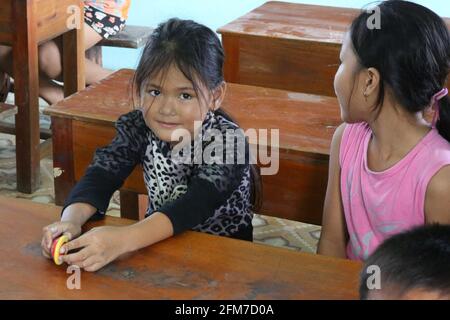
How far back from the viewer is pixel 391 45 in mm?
1348

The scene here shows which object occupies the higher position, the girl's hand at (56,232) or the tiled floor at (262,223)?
the girl's hand at (56,232)

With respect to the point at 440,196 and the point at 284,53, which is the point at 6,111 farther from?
the point at 440,196

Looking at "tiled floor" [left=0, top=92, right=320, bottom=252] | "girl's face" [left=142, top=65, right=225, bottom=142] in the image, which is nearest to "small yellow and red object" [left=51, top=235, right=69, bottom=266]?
"girl's face" [left=142, top=65, right=225, bottom=142]

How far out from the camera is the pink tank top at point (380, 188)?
1385 millimetres

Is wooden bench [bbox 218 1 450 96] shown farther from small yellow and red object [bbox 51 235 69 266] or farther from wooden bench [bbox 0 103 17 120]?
small yellow and red object [bbox 51 235 69 266]

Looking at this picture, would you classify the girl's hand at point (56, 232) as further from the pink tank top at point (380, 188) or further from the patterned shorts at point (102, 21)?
the patterned shorts at point (102, 21)

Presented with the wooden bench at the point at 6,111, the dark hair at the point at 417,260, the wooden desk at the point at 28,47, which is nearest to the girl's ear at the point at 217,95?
the dark hair at the point at 417,260

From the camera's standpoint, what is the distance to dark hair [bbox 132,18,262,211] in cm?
140

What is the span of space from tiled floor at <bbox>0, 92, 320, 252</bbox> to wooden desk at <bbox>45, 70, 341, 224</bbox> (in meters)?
0.73

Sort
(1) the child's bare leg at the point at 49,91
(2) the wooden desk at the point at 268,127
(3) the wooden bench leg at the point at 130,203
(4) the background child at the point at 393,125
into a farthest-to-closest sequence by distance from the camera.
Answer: (1) the child's bare leg at the point at 49,91 → (3) the wooden bench leg at the point at 130,203 → (2) the wooden desk at the point at 268,127 → (4) the background child at the point at 393,125

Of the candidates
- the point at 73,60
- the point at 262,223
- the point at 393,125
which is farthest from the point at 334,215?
the point at 73,60

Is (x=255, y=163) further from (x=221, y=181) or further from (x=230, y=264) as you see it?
(x=230, y=264)

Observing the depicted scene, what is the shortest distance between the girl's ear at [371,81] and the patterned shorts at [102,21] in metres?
2.24

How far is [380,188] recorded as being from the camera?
1454mm
